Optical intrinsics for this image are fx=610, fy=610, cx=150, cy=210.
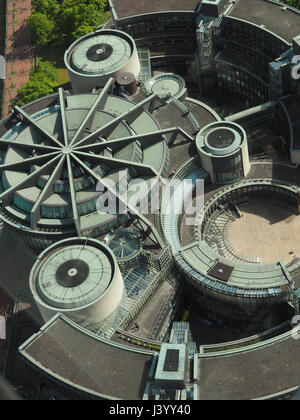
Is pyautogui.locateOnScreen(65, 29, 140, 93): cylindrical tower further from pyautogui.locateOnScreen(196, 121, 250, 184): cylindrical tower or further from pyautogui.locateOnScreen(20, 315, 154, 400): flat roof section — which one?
pyautogui.locateOnScreen(20, 315, 154, 400): flat roof section

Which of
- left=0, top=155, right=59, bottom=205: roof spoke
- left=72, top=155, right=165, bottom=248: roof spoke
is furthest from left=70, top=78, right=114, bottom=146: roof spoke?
left=0, top=155, right=59, bottom=205: roof spoke

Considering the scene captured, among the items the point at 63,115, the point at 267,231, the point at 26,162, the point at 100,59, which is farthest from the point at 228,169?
the point at 100,59

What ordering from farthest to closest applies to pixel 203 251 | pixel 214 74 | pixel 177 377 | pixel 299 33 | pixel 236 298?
pixel 214 74, pixel 299 33, pixel 203 251, pixel 236 298, pixel 177 377

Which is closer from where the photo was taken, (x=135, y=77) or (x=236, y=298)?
(x=236, y=298)

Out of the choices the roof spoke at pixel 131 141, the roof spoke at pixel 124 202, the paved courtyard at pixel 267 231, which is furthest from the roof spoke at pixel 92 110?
the paved courtyard at pixel 267 231

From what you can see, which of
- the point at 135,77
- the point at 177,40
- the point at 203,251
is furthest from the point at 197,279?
the point at 177,40

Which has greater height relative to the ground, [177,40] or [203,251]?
[177,40]

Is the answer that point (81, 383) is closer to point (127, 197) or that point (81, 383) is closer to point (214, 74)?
point (127, 197)
